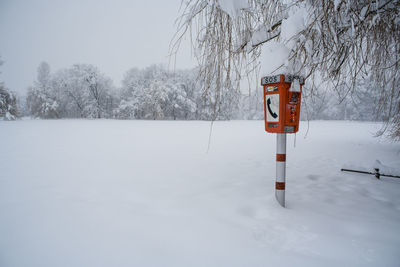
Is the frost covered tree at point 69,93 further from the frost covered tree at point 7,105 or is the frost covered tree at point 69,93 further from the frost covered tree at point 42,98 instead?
the frost covered tree at point 7,105

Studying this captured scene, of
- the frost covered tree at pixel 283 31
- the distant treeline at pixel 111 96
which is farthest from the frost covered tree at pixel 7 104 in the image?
the frost covered tree at pixel 283 31

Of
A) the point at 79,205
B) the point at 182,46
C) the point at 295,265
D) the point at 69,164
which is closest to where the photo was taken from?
the point at 295,265

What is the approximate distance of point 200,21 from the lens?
1527 mm

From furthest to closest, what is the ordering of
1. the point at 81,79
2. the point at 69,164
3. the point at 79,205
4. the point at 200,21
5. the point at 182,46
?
the point at 81,79 < the point at 69,164 < the point at 79,205 < the point at 182,46 < the point at 200,21

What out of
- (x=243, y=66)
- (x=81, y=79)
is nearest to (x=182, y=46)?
(x=243, y=66)

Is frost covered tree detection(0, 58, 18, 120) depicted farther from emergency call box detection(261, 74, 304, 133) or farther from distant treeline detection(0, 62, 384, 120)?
emergency call box detection(261, 74, 304, 133)

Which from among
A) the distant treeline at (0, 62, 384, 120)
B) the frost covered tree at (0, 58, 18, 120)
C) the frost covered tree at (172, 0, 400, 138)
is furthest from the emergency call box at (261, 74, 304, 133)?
the frost covered tree at (0, 58, 18, 120)

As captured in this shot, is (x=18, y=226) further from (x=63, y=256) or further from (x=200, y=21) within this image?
(x=200, y=21)

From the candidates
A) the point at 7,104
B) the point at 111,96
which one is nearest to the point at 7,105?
the point at 7,104

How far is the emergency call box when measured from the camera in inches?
62.6

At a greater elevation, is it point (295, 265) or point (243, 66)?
point (243, 66)

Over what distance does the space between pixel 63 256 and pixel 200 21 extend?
1.94 metres

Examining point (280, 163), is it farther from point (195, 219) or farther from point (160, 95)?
point (160, 95)

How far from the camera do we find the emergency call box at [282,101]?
159 centimetres
